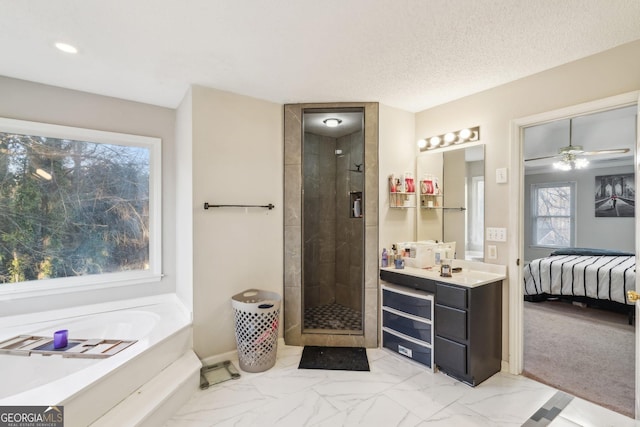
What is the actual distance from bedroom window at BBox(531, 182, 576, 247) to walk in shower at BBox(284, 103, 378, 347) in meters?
4.89

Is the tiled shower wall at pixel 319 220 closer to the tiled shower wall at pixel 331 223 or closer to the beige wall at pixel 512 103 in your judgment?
the tiled shower wall at pixel 331 223

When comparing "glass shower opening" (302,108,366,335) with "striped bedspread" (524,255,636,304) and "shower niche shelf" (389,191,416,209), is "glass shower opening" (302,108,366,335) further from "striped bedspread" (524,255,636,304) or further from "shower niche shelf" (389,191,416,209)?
"striped bedspread" (524,255,636,304)

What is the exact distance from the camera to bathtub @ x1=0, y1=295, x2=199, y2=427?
4.84ft

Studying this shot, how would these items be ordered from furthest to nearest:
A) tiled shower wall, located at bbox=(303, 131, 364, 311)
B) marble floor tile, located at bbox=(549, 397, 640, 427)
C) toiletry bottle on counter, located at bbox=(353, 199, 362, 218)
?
tiled shower wall, located at bbox=(303, 131, 364, 311)
toiletry bottle on counter, located at bbox=(353, 199, 362, 218)
marble floor tile, located at bbox=(549, 397, 640, 427)

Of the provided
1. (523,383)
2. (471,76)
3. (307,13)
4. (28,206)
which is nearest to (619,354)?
(523,383)

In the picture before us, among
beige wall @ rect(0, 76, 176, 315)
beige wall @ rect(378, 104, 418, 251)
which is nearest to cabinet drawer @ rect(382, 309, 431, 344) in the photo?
beige wall @ rect(378, 104, 418, 251)

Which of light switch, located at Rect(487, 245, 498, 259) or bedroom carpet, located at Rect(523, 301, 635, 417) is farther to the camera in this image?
light switch, located at Rect(487, 245, 498, 259)

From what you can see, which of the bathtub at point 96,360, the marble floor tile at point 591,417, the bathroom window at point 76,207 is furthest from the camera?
the bathroom window at point 76,207

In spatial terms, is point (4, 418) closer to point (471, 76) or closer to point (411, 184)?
point (411, 184)

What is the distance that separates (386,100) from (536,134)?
290 cm

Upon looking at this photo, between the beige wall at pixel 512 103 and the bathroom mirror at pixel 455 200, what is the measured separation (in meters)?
0.13

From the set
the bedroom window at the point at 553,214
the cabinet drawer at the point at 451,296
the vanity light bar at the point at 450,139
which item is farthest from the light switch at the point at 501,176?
the bedroom window at the point at 553,214

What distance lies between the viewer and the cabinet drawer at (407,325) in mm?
2434

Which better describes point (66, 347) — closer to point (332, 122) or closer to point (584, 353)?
point (332, 122)
